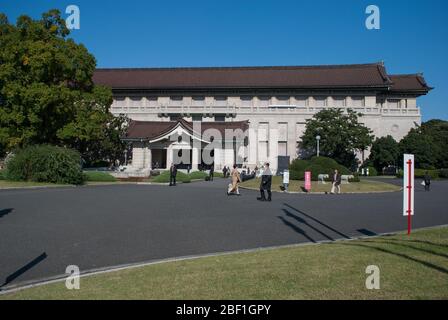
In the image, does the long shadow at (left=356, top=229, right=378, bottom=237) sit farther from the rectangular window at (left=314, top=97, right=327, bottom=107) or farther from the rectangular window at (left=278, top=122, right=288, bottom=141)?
the rectangular window at (left=314, top=97, right=327, bottom=107)

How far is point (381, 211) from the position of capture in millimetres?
14953

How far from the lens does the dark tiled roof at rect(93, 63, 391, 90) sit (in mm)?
57562

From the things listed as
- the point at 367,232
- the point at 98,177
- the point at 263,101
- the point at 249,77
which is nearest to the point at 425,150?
the point at 263,101

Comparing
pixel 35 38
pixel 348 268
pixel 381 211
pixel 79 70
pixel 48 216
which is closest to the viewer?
pixel 348 268

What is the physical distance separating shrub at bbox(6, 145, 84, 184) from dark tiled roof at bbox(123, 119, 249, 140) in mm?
18746

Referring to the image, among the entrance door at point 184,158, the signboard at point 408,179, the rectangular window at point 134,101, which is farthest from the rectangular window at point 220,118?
the signboard at point 408,179

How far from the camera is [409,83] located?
197 ft

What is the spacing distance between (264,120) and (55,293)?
53185mm

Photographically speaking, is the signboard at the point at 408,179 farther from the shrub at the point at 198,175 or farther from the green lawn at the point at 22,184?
the shrub at the point at 198,175

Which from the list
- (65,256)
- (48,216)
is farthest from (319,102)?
(65,256)

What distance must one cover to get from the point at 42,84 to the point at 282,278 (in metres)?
26.5

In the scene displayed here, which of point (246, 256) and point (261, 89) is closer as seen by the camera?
point (246, 256)

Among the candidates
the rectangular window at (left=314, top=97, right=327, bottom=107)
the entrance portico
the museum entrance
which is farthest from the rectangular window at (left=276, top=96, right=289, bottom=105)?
the museum entrance
